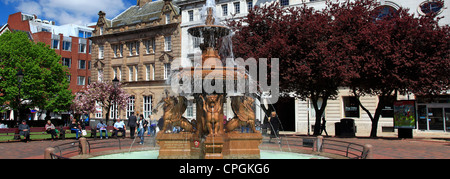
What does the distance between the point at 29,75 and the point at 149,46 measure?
13.6m

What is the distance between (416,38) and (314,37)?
18.6 feet

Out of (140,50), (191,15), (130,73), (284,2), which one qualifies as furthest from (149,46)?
(284,2)

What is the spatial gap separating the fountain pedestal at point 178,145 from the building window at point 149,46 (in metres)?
33.9

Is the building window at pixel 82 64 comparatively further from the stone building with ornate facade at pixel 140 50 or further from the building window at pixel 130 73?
the building window at pixel 130 73

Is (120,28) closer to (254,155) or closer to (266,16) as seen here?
(266,16)

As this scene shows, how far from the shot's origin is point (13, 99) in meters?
40.0

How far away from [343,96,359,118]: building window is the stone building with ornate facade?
61.4 feet

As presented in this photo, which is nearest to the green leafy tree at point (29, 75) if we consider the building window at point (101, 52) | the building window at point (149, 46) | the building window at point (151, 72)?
the building window at point (101, 52)

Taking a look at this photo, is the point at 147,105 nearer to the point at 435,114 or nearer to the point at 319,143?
the point at 435,114

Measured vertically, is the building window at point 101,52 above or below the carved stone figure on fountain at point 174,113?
above

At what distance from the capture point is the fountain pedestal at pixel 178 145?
36.5 ft

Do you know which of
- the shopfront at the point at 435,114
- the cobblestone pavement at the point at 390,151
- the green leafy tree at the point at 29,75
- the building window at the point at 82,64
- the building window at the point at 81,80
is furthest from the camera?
the building window at the point at 82,64

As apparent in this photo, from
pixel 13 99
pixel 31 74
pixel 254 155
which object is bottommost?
pixel 254 155
